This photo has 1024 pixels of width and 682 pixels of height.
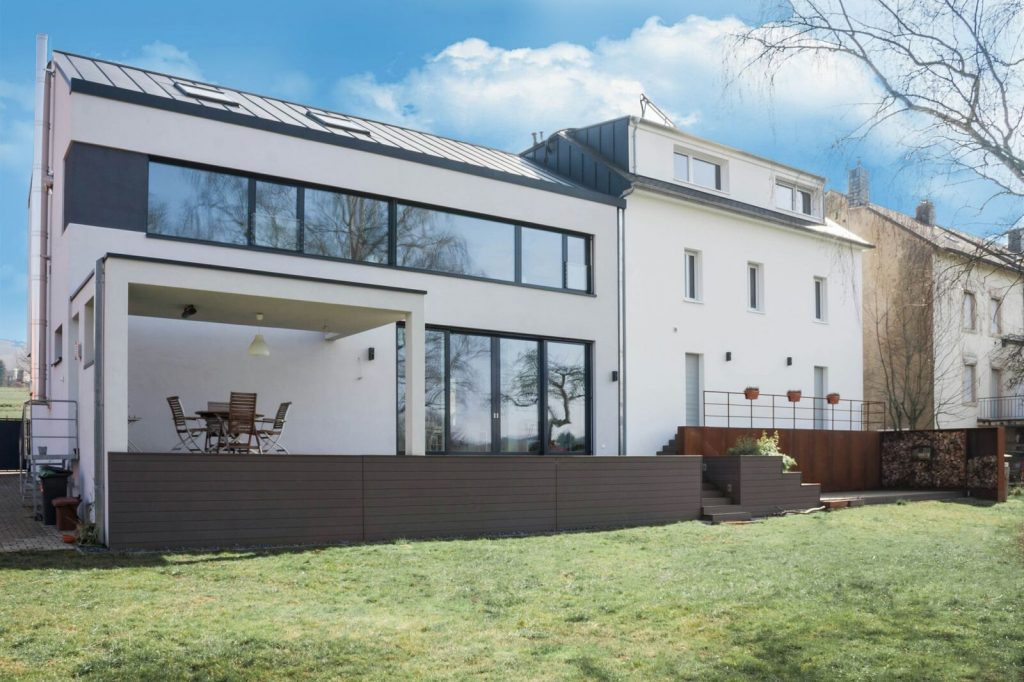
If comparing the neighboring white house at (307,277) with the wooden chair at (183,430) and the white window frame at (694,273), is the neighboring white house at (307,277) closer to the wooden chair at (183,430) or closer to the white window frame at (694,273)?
the wooden chair at (183,430)

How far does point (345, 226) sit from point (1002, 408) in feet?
81.2

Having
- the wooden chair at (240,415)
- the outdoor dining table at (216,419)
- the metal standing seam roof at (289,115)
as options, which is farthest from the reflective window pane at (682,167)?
the outdoor dining table at (216,419)

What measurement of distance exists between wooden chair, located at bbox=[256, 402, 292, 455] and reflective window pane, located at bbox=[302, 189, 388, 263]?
97.3 inches

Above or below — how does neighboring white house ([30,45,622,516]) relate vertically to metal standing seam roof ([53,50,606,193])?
below

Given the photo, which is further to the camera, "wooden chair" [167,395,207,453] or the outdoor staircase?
the outdoor staircase

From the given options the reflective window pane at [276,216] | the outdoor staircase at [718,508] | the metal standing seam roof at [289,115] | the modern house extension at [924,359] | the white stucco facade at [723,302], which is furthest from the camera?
the modern house extension at [924,359]

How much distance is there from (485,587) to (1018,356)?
16.8 feet

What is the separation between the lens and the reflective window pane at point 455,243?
15.0 m

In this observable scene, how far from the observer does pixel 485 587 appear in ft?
27.5

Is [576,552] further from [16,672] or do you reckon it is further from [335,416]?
[16,672]

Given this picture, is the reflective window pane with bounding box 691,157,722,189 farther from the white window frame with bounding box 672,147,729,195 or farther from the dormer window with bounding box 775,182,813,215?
the dormer window with bounding box 775,182,813,215

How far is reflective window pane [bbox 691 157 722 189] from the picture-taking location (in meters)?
20.9

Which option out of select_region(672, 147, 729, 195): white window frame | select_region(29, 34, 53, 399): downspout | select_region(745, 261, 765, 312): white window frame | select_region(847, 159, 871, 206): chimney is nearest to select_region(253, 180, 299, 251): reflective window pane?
select_region(29, 34, 53, 399): downspout

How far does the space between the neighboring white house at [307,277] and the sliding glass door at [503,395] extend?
35 millimetres
